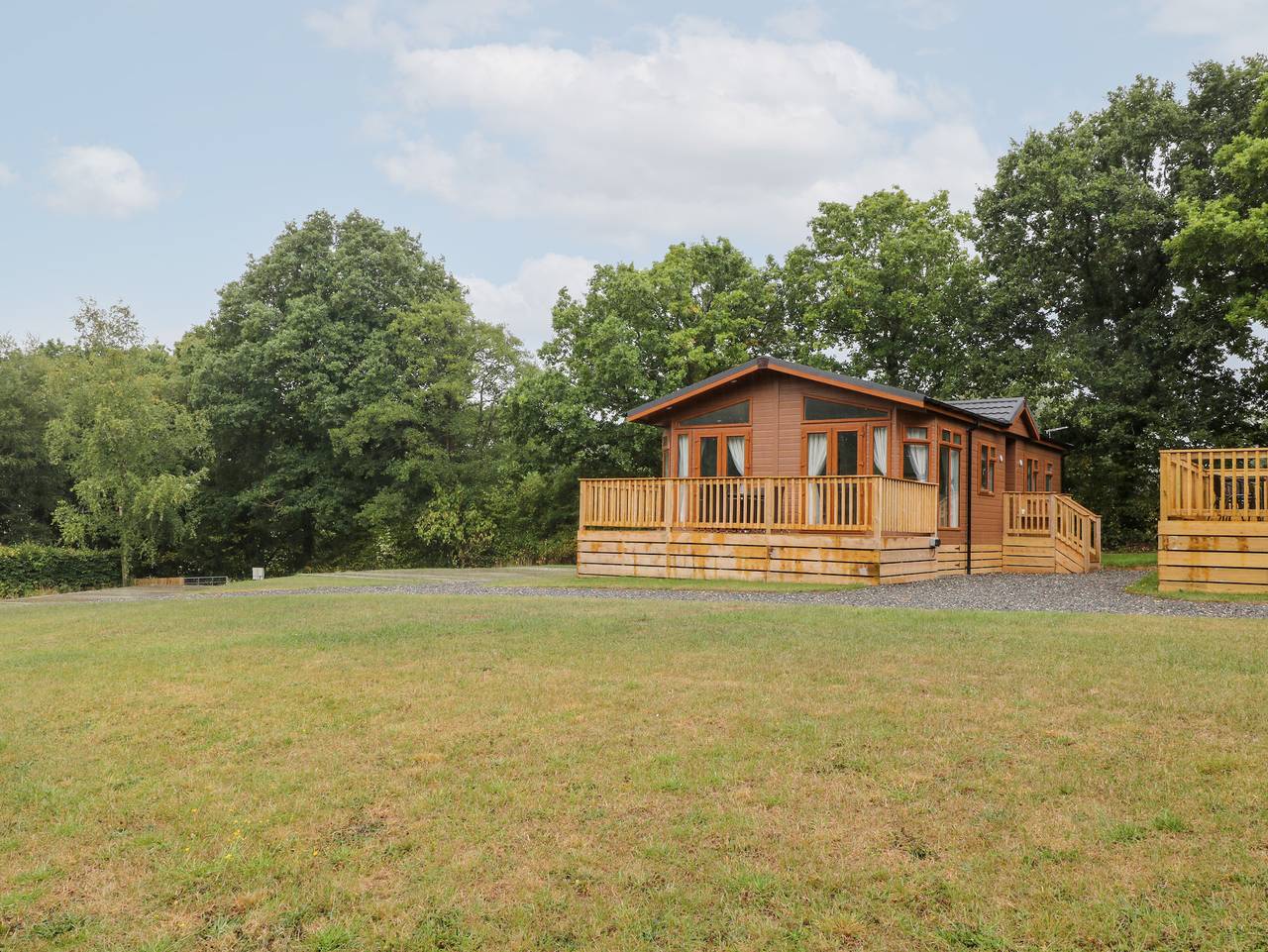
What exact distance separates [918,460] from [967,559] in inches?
120

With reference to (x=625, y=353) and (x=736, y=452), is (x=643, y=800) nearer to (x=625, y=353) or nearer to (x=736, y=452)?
(x=736, y=452)

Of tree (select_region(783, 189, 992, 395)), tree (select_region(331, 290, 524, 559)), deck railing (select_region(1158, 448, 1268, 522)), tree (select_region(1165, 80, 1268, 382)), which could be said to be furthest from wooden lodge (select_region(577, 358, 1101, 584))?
tree (select_region(331, 290, 524, 559))

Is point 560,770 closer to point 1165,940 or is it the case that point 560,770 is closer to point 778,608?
point 1165,940

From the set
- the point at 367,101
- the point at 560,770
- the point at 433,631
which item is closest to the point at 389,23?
the point at 367,101

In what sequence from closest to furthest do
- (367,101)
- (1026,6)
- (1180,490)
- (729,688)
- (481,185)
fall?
(729,688), (1180,490), (1026,6), (367,101), (481,185)

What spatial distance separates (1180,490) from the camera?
13.2 m

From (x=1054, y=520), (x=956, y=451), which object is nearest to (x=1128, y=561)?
(x=1054, y=520)

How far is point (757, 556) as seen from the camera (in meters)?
16.0

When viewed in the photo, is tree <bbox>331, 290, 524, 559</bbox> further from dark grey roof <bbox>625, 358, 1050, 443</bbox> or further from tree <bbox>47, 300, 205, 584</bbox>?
dark grey roof <bbox>625, 358, 1050, 443</bbox>

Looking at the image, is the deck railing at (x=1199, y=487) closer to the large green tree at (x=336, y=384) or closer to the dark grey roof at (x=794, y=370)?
the dark grey roof at (x=794, y=370)

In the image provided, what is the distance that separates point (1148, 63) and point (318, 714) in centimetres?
3048

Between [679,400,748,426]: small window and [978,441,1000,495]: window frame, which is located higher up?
[679,400,748,426]: small window

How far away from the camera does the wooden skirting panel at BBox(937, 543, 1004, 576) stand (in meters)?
18.2

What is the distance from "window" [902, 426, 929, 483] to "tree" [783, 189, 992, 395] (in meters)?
11.5
